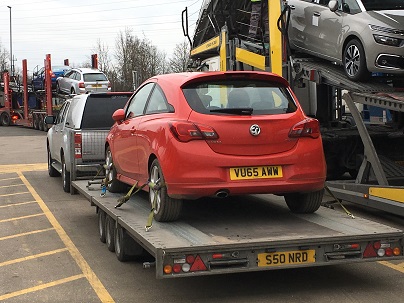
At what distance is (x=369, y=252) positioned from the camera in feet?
17.9

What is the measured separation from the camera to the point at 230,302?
5.34 meters

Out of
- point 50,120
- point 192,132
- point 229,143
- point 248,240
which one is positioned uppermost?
point 50,120

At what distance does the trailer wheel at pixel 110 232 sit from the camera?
23.2 ft

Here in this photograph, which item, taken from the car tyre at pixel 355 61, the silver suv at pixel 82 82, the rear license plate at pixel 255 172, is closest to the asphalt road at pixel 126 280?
the rear license plate at pixel 255 172

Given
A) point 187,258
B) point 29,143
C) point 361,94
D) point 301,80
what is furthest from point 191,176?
point 29,143

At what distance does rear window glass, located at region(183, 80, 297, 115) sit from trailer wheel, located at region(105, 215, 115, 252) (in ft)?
5.71

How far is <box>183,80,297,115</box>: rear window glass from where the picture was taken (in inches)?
237

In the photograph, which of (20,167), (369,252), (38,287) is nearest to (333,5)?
(369,252)

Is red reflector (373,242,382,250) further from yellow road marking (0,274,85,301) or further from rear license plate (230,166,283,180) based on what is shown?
yellow road marking (0,274,85,301)

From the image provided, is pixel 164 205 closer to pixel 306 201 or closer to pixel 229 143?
pixel 229 143

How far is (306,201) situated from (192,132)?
1504mm

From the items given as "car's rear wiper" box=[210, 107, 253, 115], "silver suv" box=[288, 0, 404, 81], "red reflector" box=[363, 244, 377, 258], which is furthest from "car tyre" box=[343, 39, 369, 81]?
"red reflector" box=[363, 244, 377, 258]

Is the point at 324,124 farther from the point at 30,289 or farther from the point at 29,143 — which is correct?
the point at 29,143

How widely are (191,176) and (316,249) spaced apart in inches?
49.8
